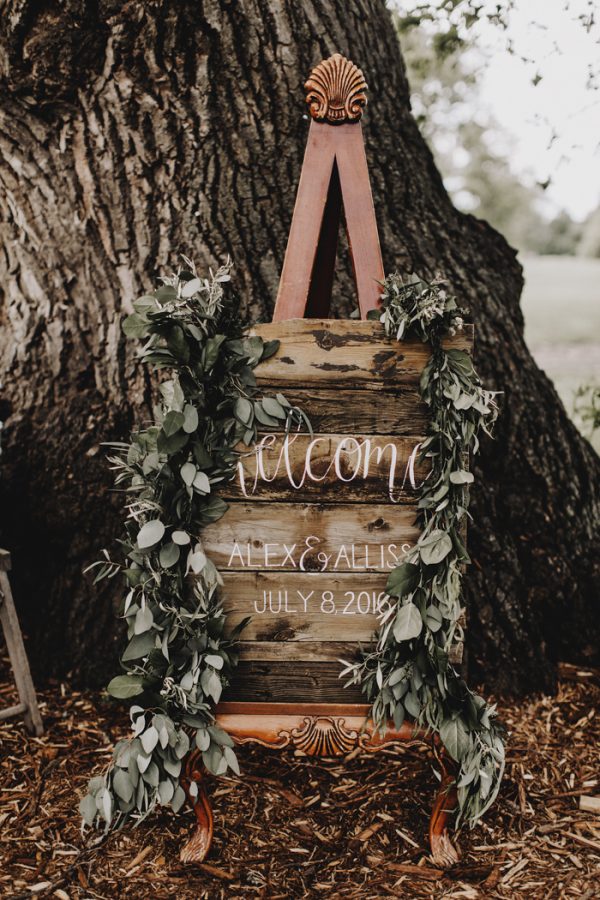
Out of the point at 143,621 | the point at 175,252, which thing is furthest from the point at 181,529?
the point at 175,252

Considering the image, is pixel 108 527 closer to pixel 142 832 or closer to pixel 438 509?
pixel 142 832

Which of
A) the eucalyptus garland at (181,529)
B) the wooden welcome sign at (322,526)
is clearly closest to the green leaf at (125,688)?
the eucalyptus garland at (181,529)

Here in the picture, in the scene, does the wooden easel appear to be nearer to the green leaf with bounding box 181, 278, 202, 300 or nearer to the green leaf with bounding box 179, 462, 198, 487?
the green leaf with bounding box 179, 462, 198, 487

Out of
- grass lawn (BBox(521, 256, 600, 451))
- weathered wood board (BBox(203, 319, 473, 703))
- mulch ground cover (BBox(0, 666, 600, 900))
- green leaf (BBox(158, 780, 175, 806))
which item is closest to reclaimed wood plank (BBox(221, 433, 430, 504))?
weathered wood board (BBox(203, 319, 473, 703))

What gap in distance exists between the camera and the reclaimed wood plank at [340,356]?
197 cm

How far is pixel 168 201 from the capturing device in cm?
272

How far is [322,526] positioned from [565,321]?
39.6 ft

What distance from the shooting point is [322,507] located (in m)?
2.02

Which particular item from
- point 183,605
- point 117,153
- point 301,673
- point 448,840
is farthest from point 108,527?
point 448,840

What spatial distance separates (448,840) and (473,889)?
145 mm

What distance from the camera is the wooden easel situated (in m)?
2.64

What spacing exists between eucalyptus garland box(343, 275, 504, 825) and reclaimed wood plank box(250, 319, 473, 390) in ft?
0.12

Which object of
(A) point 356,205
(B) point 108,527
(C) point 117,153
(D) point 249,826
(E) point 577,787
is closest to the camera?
(A) point 356,205

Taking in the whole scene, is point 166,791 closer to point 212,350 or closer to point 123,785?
point 123,785
